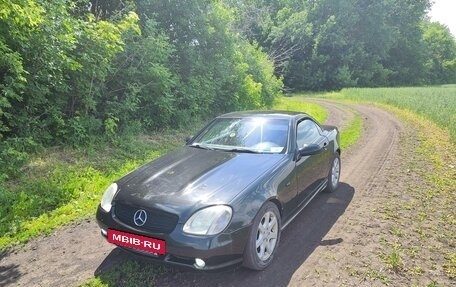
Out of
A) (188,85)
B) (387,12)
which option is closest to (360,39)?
(387,12)

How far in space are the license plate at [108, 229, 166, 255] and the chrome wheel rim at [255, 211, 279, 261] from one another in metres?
0.95

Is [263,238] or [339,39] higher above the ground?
[339,39]

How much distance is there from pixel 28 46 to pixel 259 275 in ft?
18.6

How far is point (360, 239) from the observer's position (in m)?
4.18

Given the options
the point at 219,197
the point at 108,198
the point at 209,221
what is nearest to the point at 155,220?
the point at 209,221

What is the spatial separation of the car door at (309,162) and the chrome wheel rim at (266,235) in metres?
0.80

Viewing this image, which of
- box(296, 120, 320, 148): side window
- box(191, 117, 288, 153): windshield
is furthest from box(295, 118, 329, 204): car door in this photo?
box(191, 117, 288, 153): windshield

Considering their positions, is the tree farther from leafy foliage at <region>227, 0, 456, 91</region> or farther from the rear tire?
the rear tire

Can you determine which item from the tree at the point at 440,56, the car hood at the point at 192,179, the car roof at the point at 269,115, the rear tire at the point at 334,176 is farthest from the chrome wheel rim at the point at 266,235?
the tree at the point at 440,56

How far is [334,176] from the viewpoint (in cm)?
590

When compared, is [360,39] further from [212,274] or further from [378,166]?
[212,274]

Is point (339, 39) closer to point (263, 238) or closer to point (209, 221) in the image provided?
point (263, 238)

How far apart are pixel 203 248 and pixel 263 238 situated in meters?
0.78

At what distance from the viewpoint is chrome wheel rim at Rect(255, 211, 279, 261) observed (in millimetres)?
3440
